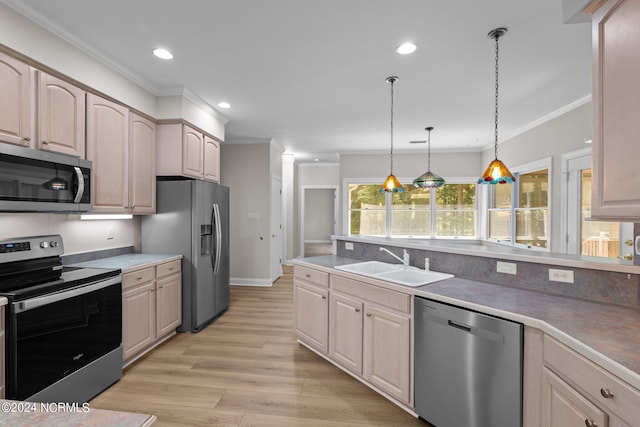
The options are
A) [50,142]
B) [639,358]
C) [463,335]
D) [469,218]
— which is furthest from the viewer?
[469,218]

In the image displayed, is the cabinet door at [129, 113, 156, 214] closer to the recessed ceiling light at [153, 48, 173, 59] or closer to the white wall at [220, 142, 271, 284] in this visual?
the recessed ceiling light at [153, 48, 173, 59]

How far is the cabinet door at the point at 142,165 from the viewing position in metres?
3.03

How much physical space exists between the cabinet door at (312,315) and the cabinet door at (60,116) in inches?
88.0

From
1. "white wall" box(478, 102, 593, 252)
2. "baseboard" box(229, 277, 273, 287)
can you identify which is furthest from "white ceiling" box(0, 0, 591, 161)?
"baseboard" box(229, 277, 273, 287)

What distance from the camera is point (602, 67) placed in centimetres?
132

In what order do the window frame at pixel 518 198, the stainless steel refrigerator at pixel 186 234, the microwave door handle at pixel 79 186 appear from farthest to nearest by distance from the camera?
the window frame at pixel 518 198, the stainless steel refrigerator at pixel 186 234, the microwave door handle at pixel 79 186

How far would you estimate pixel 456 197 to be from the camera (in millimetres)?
6414

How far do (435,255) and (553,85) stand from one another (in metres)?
2.34

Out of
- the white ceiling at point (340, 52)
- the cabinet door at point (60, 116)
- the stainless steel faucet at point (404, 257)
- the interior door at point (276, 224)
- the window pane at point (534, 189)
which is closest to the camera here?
the white ceiling at point (340, 52)

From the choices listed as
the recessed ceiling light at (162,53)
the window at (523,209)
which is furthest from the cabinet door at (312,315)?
the window at (523,209)

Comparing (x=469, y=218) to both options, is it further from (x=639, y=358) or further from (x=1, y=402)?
(x=1, y=402)

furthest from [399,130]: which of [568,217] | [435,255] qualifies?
[435,255]

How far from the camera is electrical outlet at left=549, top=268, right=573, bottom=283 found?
5.92 ft

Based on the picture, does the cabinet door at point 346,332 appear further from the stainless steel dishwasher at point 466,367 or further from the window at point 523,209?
the window at point 523,209
